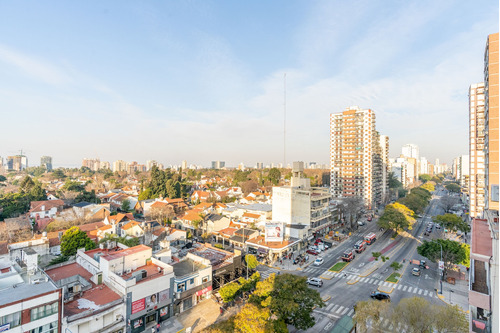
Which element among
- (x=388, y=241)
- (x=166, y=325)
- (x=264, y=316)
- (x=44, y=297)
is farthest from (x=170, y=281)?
(x=388, y=241)

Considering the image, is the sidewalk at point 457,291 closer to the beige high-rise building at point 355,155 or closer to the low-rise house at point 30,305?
the low-rise house at point 30,305

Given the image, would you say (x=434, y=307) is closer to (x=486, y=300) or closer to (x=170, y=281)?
(x=486, y=300)

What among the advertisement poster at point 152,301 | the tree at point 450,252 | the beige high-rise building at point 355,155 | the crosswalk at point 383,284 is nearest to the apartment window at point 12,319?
the advertisement poster at point 152,301

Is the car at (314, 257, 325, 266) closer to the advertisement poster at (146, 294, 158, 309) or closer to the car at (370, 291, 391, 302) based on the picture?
the car at (370, 291, 391, 302)

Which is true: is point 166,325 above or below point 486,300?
below

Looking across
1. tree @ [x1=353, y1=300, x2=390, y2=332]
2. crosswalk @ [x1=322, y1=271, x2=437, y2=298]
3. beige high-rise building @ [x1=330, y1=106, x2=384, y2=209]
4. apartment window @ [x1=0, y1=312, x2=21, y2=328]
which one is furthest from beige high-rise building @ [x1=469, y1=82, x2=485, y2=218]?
apartment window @ [x1=0, y1=312, x2=21, y2=328]

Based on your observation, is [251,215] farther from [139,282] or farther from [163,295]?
[139,282]
